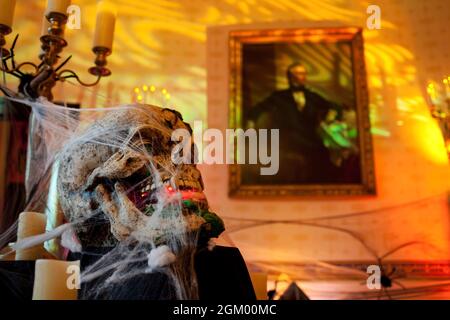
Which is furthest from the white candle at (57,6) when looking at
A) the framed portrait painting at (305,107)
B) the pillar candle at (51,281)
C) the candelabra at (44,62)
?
the framed portrait painting at (305,107)

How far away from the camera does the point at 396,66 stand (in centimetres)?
283

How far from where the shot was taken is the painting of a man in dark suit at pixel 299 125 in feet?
8.91

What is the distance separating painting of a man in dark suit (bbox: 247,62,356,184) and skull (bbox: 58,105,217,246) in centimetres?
180

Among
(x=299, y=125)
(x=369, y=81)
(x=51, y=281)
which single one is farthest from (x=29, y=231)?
(x=369, y=81)

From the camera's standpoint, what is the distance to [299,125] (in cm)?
278

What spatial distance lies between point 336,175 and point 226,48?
1119 mm

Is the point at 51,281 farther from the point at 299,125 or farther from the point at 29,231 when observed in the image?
the point at 299,125

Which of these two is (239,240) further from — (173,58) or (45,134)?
(45,134)

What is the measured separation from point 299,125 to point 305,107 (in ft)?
0.42

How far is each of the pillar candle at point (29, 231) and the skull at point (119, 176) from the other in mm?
85

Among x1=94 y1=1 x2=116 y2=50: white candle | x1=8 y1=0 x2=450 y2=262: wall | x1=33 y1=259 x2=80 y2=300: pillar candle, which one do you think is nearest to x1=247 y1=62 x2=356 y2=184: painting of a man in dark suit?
x1=8 y1=0 x2=450 y2=262: wall

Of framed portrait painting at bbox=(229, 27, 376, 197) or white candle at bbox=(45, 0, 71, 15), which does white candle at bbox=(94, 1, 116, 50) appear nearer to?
white candle at bbox=(45, 0, 71, 15)
